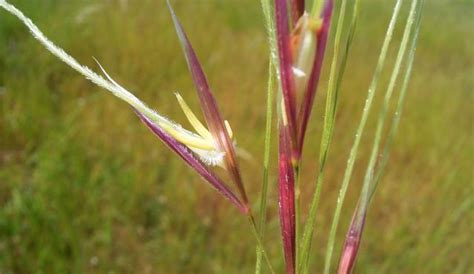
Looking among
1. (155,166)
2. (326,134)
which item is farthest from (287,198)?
(155,166)

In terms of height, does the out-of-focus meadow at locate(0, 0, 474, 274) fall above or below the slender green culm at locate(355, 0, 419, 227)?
below

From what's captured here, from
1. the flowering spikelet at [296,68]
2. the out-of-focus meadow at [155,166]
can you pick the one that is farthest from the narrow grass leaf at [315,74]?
the out-of-focus meadow at [155,166]

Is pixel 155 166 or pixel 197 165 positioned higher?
pixel 197 165

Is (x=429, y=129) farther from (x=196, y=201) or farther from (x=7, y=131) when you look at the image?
(x=7, y=131)

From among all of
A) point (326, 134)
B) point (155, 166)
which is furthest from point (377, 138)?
point (155, 166)

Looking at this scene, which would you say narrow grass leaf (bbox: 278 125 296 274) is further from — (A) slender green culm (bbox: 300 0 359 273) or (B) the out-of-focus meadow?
(B) the out-of-focus meadow

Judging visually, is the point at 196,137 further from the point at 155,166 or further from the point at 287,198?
the point at 155,166

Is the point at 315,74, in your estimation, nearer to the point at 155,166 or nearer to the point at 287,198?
the point at 287,198

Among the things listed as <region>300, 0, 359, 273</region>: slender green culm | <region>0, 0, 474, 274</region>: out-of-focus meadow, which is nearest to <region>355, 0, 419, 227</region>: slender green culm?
<region>300, 0, 359, 273</region>: slender green culm

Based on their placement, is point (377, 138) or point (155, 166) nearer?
point (377, 138)
